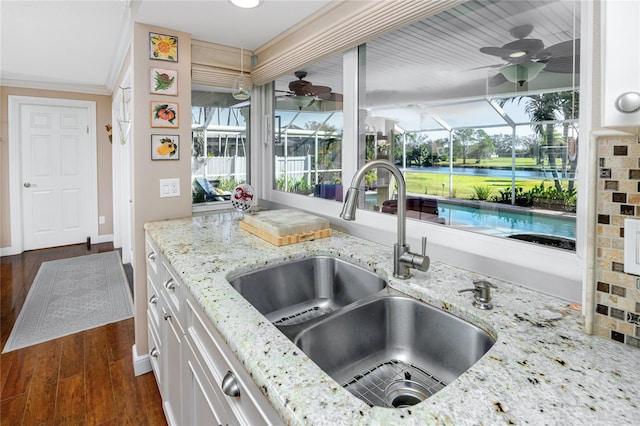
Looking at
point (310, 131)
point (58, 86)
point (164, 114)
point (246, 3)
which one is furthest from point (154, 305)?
point (58, 86)

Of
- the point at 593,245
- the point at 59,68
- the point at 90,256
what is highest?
the point at 59,68

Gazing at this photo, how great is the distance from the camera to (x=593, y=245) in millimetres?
776

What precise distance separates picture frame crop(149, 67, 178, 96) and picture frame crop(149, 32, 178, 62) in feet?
0.23

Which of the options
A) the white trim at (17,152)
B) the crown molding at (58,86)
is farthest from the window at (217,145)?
the white trim at (17,152)

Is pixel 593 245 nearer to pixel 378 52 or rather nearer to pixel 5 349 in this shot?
pixel 378 52

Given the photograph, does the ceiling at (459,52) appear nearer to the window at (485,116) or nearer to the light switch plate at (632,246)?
the window at (485,116)

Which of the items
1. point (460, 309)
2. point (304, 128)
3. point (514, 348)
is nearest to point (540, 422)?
point (514, 348)

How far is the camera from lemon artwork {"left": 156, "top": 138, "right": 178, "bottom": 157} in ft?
6.79

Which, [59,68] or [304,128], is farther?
[59,68]

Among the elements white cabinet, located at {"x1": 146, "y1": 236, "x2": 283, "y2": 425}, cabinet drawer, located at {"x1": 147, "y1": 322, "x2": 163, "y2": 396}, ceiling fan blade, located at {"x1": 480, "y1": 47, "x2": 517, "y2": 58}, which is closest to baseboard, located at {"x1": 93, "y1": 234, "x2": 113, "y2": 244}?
cabinet drawer, located at {"x1": 147, "y1": 322, "x2": 163, "y2": 396}

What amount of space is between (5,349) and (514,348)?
3127 millimetres

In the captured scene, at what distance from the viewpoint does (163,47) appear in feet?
6.64

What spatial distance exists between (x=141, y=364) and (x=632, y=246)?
2448mm

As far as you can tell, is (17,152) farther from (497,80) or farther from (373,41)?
(497,80)
